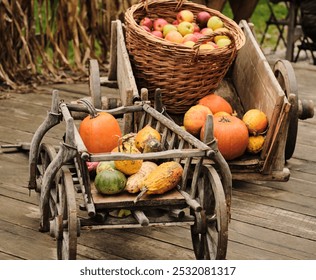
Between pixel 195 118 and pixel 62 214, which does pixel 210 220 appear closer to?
pixel 62 214

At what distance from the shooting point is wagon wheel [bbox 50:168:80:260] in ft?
8.96

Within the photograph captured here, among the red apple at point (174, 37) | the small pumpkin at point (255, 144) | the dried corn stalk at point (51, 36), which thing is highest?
the red apple at point (174, 37)

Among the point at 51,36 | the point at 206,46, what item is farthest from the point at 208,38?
the point at 51,36

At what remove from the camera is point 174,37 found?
406cm

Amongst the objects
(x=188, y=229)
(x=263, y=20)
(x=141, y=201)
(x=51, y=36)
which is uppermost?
(x=141, y=201)

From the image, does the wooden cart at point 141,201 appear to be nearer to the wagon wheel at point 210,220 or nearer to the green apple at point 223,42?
the wagon wheel at point 210,220

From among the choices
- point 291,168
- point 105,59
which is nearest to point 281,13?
point 105,59

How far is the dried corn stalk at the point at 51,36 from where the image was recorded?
18.6 ft

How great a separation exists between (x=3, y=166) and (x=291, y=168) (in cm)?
160

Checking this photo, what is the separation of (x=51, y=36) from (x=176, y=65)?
221cm

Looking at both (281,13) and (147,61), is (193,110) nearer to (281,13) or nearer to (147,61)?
(147,61)

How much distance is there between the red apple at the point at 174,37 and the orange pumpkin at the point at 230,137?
53 cm

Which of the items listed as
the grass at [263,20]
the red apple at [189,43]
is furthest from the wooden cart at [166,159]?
the grass at [263,20]

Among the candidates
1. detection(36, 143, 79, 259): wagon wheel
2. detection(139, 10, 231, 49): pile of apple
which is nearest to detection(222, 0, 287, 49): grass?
detection(139, 10, 231, 49): pile of apple
